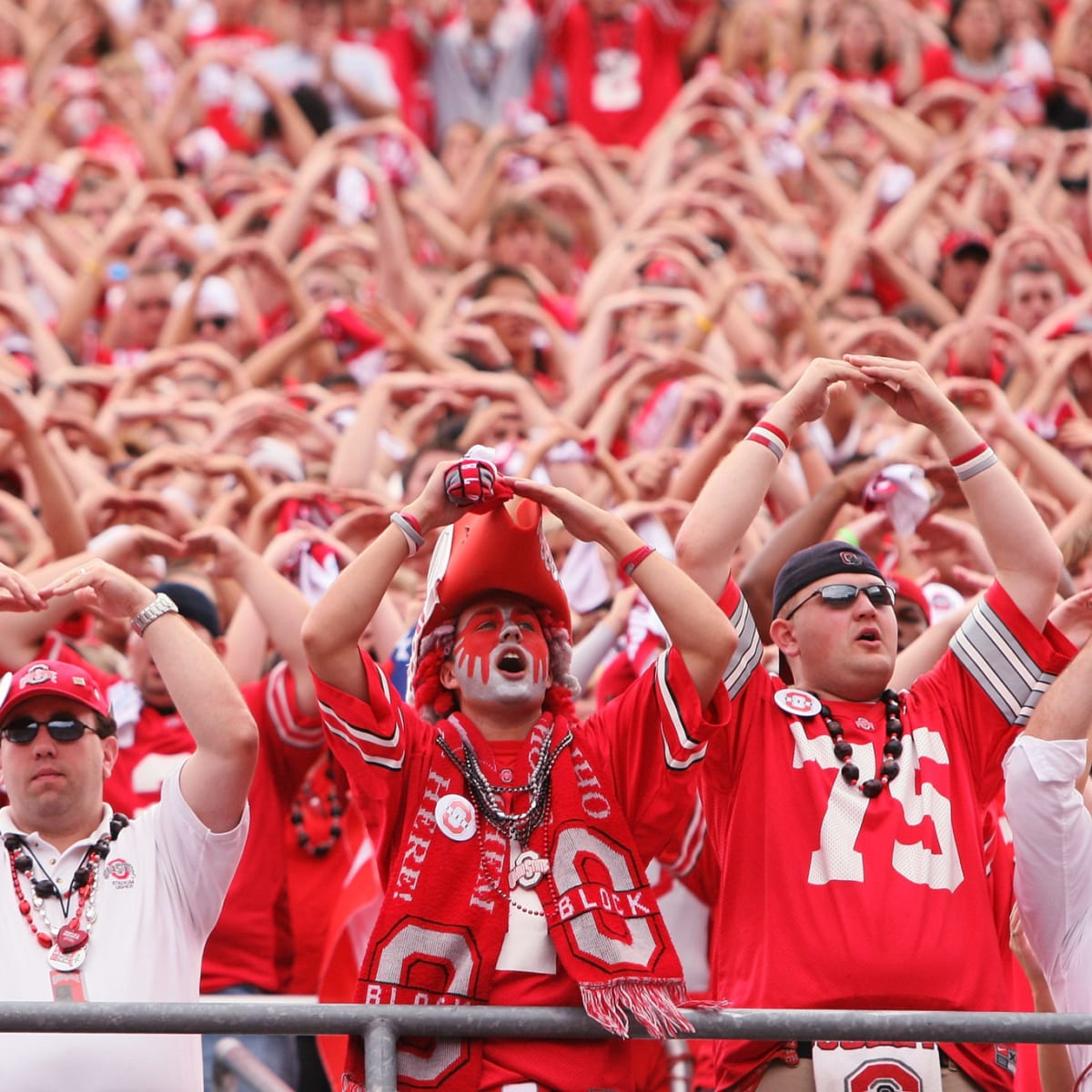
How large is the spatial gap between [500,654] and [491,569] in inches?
7.5

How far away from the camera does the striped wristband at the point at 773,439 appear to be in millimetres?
4805

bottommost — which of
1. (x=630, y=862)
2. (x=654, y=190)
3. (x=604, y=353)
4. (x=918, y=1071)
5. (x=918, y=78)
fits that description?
(x=918, y=1071)

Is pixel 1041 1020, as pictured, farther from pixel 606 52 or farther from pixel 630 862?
pixel 606 52

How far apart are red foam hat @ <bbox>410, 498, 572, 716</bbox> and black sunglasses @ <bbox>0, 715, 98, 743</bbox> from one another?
756 millimetres

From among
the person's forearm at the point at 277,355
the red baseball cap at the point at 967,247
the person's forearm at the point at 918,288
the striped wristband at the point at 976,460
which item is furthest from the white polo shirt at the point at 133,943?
the red baseball cap at the point at 967,247

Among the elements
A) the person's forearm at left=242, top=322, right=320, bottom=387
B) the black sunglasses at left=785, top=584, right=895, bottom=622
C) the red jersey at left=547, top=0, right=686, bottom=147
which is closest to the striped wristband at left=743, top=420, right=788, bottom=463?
the black sunglasses at left=785, top=584, right=895, bottom=622

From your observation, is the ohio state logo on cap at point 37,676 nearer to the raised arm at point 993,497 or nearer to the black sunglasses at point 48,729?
the black sunglasses at point 48,729

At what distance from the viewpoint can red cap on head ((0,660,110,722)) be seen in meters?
4.82

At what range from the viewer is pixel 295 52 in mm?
12945

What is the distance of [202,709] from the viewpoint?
15.3 feet

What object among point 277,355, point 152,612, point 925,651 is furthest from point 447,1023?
point 277,355

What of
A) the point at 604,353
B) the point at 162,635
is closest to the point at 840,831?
the point at 162,635

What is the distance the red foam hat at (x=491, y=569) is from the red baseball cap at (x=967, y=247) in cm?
600

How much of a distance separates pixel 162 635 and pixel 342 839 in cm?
163
